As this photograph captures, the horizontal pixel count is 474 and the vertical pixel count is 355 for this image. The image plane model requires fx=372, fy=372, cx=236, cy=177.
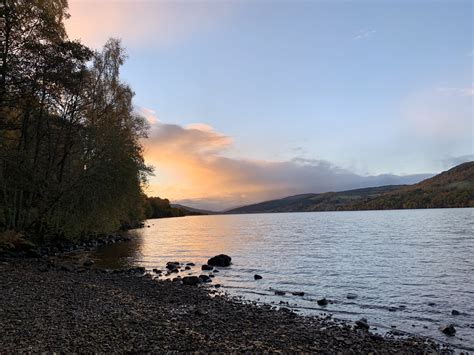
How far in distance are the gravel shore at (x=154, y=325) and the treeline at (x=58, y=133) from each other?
44.1ft

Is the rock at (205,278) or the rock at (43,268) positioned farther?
the rock at (205,278)

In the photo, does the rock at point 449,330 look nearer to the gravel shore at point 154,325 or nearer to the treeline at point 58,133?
the gravel shore at point 154,325

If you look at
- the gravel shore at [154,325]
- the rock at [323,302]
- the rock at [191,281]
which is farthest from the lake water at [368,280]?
the gravel shore at [154,325]

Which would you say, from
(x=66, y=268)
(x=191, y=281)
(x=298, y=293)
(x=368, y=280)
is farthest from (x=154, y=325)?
(x=368, y=280)

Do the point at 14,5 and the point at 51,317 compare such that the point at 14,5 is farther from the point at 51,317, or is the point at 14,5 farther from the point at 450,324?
the point at 450,324

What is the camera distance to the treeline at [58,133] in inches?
1003

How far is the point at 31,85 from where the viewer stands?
2561 cm

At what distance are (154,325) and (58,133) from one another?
2673 centimetres

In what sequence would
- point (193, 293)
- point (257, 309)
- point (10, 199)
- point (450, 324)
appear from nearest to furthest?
point (450, 324) → point (257, 309) → point (193, 293) → point (10, 199)

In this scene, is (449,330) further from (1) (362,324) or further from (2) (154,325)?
(2) (154,325)

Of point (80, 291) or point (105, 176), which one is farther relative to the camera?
point (105, 176)

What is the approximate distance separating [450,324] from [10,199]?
3263 centimetres

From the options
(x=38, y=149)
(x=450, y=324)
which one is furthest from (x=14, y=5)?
(x=450, y=324)

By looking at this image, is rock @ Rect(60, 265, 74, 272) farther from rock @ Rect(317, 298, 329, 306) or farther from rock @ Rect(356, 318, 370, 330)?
rock @ Rect(356, 318, 370, 330)
